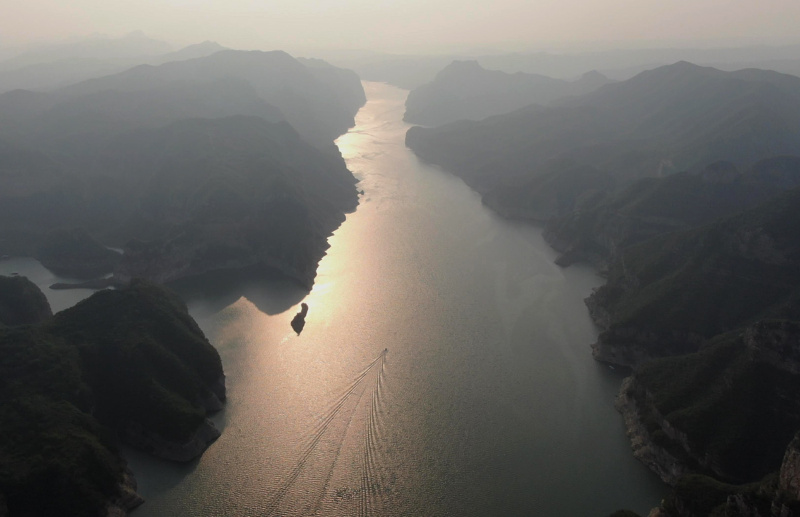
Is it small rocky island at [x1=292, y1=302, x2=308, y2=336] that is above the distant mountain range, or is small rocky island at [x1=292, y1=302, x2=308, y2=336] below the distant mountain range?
above

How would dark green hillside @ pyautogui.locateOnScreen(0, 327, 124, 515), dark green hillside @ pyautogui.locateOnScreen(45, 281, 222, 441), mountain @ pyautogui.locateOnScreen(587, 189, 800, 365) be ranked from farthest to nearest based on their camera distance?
mountain @ pyautogui.locateOnScreen(587, 189, 800, 365), dark green hillside @ pyautogui.locateOnScreen(45, 281, 222, 441), dark green hillside @ pyautogui.locateOnScreen(0, 327, 124, 515)

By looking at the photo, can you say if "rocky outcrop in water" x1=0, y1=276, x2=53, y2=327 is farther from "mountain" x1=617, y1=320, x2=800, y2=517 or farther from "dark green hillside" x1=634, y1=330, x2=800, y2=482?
"dark green hillside" x1=634, y1=330, x2=800, y2=482

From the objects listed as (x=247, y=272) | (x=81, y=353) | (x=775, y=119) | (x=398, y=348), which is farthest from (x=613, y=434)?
(x=775, y=119)

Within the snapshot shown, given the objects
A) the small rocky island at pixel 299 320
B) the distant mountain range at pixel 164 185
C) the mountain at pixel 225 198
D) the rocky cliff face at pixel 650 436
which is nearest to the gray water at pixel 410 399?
the small rocky island at pixel 299 320

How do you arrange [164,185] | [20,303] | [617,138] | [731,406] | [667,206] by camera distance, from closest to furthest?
1. [731,406]
2. [20,303]
3. [667,206]
4. [164,185]
5. [617,138]

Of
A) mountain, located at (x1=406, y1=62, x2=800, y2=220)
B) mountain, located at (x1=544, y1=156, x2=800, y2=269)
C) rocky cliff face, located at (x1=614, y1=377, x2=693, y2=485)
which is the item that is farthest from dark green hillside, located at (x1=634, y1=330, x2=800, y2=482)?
mountain, located at (x1=406, y1=62, x2=800, y2=220)

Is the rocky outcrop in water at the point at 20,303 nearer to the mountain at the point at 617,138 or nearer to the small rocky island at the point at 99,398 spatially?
the small rocky island at the point at 99,398

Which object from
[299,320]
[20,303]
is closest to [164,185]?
[20,303]

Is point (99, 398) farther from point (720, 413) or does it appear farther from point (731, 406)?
point (731, 406)
